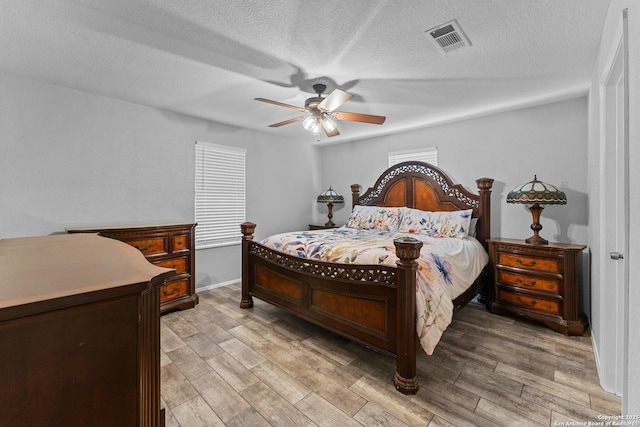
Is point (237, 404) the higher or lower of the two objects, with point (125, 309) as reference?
lower

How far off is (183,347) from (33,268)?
1.99 m

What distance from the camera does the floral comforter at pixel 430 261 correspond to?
2.03 metres

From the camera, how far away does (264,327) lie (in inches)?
115

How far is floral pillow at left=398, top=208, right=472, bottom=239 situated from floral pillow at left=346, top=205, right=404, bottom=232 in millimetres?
114

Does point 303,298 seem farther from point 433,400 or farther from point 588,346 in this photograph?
point 588,346

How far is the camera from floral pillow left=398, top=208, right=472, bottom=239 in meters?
3.51

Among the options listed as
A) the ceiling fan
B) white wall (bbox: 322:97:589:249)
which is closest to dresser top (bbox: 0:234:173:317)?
the ceiling fan

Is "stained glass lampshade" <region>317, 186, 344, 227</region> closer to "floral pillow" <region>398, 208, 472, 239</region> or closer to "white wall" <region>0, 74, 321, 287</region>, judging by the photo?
"white wall" <region>0, 74, 321, 287</region>

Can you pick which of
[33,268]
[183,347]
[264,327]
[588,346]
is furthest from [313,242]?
[588,346]

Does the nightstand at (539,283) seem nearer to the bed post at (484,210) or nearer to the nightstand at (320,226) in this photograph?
the bed post at (484,210)

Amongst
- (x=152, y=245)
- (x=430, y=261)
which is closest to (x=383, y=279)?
(x=430, y=261)

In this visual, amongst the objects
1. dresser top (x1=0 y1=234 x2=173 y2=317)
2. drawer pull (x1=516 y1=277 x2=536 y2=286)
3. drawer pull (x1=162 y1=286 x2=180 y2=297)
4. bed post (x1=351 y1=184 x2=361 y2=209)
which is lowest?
drawer pull (x1=162 y1=286 x2=180 y2=297)

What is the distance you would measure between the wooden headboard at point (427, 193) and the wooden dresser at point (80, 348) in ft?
12.6

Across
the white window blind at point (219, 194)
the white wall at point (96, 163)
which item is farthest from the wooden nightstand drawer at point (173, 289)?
the white window blind at point (219, 194)
